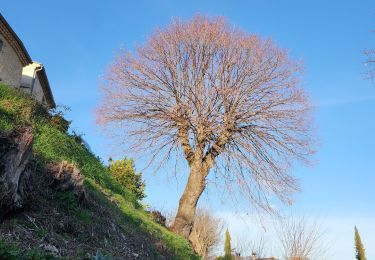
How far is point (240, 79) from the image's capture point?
15.8 metres

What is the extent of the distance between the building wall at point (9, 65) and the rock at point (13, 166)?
17122mm

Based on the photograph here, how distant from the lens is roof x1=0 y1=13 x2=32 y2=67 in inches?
816

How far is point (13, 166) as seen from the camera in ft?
16.4

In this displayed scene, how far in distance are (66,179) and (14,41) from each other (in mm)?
18366

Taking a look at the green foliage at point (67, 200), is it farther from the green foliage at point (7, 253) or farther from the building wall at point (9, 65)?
the building wall at point (9, 65)

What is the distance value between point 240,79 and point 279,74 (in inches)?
64.3

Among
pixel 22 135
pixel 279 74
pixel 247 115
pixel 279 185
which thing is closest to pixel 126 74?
pixel 247 115

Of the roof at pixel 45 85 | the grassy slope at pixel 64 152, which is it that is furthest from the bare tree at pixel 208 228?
the grassy slope at pixel 64 152

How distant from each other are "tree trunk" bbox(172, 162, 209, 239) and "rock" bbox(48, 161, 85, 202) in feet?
25.2

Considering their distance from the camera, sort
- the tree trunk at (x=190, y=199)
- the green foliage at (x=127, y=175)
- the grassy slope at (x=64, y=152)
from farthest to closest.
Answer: the green foliage at (x=127, y=175)
the tree trunk at (x=190, y=199)
the grassy slope at (x=64, y=152)

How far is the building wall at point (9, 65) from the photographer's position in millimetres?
21797

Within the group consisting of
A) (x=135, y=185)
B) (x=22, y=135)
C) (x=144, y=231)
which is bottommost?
(x=22, y=135)

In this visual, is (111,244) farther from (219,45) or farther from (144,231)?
(219,45)

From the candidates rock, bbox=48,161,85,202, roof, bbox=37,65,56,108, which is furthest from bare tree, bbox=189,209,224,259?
rock, bbox=48,161,85,202
